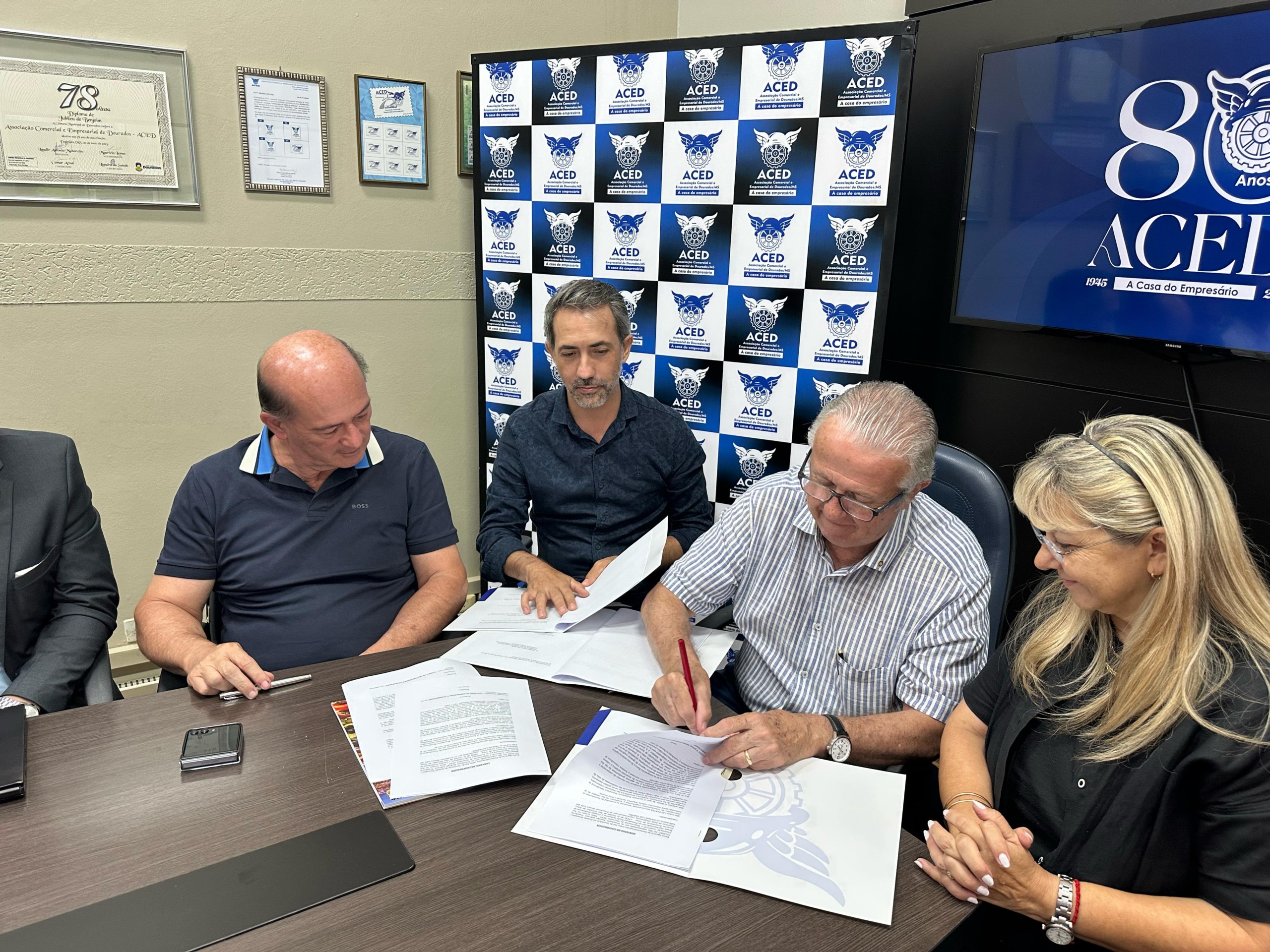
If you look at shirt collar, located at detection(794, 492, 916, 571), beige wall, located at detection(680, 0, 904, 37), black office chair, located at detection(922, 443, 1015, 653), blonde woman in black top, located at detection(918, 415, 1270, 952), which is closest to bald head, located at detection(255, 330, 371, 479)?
shirt collar, located at detection(794, 492, 916, 571)

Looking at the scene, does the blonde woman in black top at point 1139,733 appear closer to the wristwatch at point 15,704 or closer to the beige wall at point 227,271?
the wristwatch at point 15,704

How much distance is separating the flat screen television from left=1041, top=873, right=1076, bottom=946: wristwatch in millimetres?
1695

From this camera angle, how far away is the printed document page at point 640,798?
1.03 meters

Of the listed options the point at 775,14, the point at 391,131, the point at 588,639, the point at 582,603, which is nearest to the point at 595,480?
the point at 582,603

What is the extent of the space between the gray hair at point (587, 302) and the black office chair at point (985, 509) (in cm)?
93

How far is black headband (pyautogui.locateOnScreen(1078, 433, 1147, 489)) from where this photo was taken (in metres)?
1.05

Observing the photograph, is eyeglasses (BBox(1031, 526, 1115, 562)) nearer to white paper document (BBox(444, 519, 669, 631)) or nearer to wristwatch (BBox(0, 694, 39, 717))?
white paper document (BBox(444, 519, 669, 631))

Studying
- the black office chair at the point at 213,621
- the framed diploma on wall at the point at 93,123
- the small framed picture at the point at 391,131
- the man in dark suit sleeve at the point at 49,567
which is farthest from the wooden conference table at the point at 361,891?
the small framed picture at the point at 391,131

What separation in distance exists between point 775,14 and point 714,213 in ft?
4.01

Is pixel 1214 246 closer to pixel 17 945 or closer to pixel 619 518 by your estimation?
pixel 619 518

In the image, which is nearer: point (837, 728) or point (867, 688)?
point (837, 728)

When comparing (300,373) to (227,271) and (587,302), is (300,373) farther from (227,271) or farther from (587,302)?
(227,271)

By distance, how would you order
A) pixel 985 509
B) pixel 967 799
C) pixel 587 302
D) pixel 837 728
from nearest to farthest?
pixel 967 799
pixel 837 728
pixel 985 509
pixel 587 302

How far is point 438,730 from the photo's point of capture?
4.06 ft
